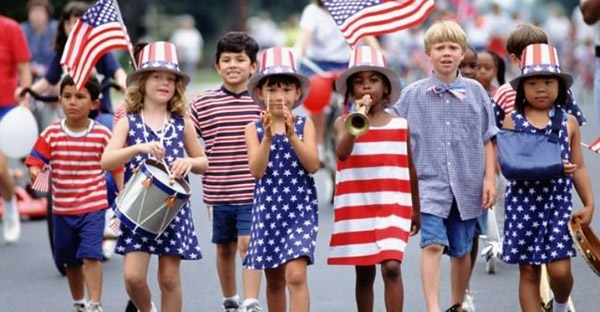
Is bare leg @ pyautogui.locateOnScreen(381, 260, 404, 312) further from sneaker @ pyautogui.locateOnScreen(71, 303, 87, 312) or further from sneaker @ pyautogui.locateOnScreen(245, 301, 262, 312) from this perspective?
sneaker @ pyautogui.locateOnScreen(71, 303, 87, 312)

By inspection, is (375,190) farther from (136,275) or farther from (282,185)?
(136,275)

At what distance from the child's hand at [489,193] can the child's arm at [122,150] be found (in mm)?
1880

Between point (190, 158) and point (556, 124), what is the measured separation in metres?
2.02

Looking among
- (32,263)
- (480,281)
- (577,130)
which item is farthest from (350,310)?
(32,263)

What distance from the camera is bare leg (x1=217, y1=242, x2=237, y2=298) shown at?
9688mm

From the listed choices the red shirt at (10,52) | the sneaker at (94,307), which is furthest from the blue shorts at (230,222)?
the red shirt at (10,52)

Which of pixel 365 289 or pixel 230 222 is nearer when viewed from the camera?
pixel 365 289

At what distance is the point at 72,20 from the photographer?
40.4 ft

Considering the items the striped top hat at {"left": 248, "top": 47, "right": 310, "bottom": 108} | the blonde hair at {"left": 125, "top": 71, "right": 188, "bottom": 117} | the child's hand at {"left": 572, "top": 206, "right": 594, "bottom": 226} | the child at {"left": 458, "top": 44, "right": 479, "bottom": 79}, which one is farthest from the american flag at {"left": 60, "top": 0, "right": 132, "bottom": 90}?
the child's hand at {"left": 572, "top": 206, "right": 594, "bottom": 226}

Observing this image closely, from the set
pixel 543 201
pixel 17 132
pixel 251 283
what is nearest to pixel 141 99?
pixel 251 283

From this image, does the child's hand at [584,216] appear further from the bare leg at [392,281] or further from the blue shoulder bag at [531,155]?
the bare leg at [392,281]

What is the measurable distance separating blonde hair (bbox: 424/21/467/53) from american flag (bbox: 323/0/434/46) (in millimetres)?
911

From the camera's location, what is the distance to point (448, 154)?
8992 millimetres

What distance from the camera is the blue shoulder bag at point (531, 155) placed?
8.35 metres
